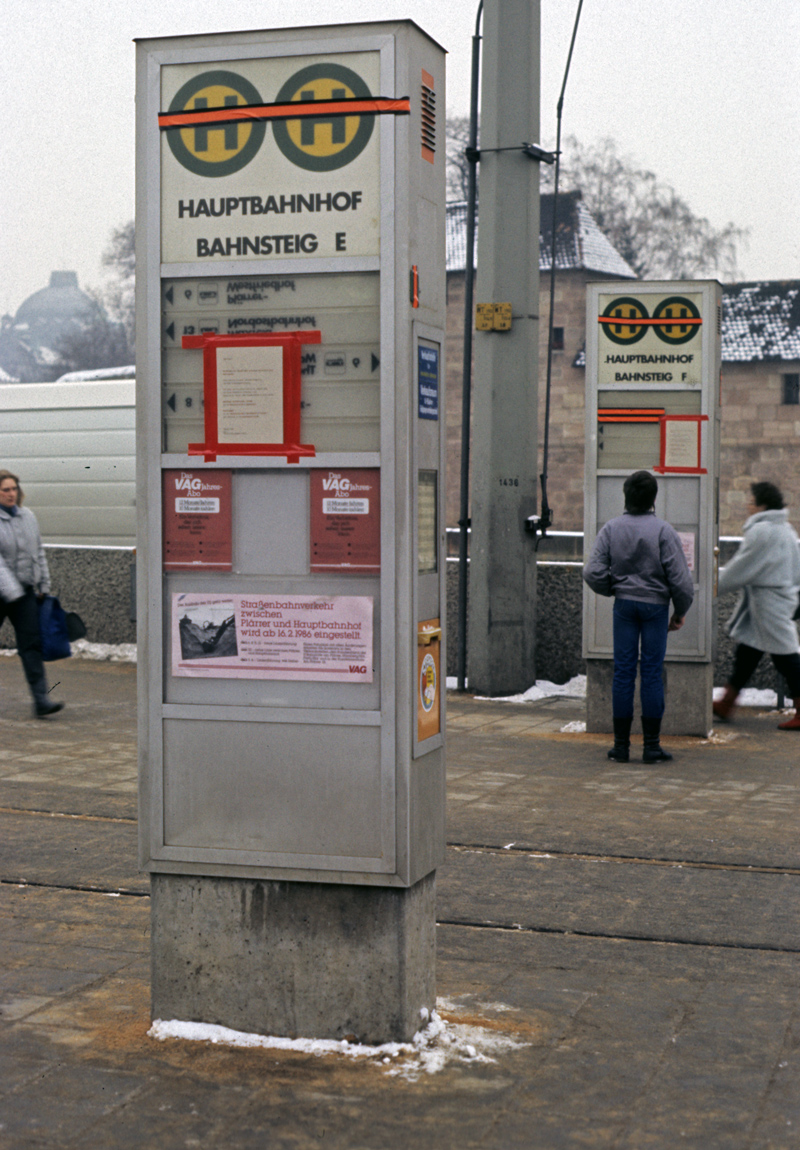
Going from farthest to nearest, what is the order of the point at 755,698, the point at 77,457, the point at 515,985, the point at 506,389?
the point at 77,457 < the point at 506,389 < the point at 755,698 < the point at 515,985

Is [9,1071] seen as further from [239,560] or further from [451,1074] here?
[239,560]

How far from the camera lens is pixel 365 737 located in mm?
3811

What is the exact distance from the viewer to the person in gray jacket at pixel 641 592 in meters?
8.47

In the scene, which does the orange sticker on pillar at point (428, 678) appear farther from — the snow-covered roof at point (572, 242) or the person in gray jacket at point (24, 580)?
the snow-covered roof at point (572, 242)

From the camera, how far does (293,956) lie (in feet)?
12.8

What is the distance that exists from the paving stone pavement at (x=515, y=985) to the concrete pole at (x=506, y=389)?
3.34m

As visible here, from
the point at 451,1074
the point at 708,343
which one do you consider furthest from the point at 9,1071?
the point at 708,343

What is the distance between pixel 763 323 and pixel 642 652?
44175 millimetres

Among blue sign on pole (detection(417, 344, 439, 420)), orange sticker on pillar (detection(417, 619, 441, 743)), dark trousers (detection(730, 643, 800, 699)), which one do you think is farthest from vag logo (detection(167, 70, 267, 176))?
dark trousers (detection(730, 643, 800, 699))

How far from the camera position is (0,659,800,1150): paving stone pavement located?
135 inches

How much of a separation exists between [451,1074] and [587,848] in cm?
269

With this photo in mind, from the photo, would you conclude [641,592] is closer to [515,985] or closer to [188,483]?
[515,985]

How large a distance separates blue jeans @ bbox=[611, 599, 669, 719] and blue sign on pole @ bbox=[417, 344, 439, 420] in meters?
4.83

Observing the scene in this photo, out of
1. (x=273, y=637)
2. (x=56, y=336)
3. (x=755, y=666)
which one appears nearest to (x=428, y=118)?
(x=273, y=637)
